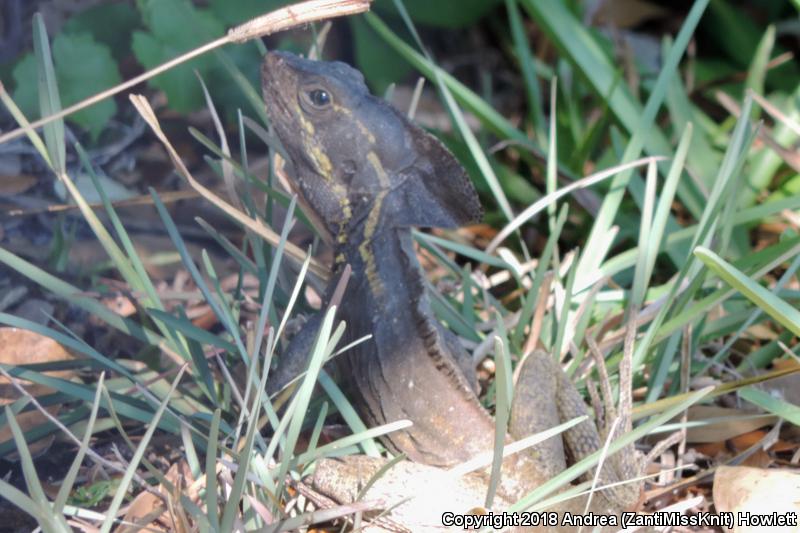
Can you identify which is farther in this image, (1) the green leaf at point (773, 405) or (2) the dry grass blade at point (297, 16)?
(1) the green leaf at point (773, 405)

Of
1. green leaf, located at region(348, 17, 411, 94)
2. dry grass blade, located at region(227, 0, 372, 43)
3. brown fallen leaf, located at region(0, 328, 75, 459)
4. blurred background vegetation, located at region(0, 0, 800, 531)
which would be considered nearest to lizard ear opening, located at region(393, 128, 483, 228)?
blurred background vegetation, located at region(0, 0, 800, 531)

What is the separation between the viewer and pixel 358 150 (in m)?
2.86

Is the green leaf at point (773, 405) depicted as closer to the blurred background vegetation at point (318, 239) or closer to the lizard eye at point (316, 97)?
the blurred background vegetation at point (318, 239)

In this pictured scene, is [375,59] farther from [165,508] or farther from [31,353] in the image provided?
[165,508]

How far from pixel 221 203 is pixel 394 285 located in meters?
0.60

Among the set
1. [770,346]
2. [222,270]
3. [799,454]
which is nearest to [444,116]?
[222,270]

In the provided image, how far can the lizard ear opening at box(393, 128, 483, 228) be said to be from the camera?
9.11 ft

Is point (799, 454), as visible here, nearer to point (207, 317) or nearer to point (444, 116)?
point (207, 317)

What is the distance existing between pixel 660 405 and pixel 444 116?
300 cm

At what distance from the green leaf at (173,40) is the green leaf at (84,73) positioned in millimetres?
171

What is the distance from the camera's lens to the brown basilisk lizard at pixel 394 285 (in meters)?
2.66

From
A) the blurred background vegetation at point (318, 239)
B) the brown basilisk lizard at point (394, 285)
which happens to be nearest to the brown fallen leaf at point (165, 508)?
the blurred background vegetation at point (318, 239)

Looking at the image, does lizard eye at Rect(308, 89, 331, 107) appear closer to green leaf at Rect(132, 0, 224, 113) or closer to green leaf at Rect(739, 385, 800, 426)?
green leaf at Rect(132, 0, 224, 113)

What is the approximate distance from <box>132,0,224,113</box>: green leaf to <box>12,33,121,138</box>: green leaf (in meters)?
0.17
